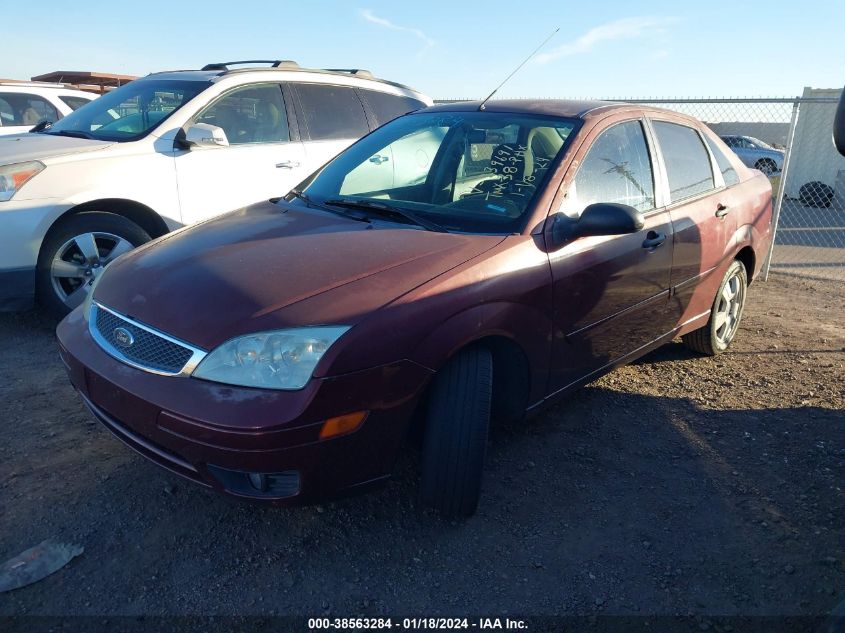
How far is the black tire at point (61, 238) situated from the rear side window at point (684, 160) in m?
3.63

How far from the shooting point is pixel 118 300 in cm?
267

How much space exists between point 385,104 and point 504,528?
187 inches

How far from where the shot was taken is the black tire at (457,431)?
2.54m

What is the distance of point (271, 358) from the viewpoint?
2252mm

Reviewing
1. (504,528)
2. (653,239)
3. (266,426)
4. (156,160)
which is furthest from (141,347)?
(156,160)

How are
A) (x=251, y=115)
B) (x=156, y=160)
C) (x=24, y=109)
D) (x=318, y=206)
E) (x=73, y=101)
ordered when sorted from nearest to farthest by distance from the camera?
(x=318, y=206) → (x=156, y=160) → (x=251, y=115) → (x=24, y=109) → (x=73, y=101)

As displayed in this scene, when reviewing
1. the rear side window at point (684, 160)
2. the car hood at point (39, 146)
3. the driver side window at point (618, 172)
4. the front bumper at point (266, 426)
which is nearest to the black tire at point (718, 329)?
the rear side window at point (684, 160)

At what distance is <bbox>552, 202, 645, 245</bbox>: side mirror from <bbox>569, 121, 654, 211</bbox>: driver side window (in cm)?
23

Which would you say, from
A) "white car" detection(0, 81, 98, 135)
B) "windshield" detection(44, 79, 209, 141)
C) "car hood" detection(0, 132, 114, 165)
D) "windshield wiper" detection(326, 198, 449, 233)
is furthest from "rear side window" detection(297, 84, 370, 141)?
"white car" detection(0, 81, 98, 135)

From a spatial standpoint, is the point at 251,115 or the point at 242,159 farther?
the point at 251,115

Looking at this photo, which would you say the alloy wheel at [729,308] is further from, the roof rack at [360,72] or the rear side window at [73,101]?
the rear side window at [73,101]

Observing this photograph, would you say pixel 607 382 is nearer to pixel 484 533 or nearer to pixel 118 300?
pixel 484 533

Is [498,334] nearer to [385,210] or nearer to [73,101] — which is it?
[385,210]

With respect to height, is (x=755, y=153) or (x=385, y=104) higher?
(x=385, y=104)
